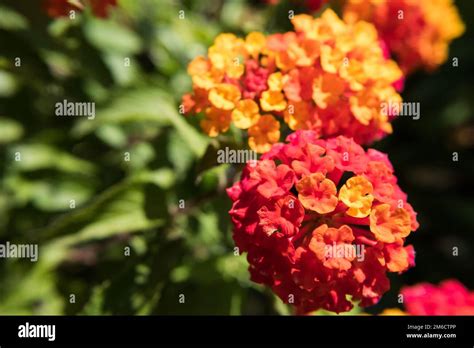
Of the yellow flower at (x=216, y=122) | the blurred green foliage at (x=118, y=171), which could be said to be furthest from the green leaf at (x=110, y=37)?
the yellow flower at (x=216, y=122)

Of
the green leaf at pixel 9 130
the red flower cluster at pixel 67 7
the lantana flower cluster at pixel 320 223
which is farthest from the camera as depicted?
Answer: the green leaf at pixel 9 130

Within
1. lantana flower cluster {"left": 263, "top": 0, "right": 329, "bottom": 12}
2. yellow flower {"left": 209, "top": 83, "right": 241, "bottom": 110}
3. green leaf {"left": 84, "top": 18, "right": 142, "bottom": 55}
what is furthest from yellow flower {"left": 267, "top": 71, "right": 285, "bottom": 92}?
green leaf {"left": 84, "top": 18, "right": 142, "bottom": 55}

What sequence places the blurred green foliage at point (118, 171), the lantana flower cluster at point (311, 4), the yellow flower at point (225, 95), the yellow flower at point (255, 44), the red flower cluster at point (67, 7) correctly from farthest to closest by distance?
1. the lantana flower cluster at point (311, 4)
2. the red flower cluster at point (67, 7)
3. the blurred green foliage at point (118, 171)
4. the yellow flower at point (255, 44)
5. the yellow flower at point (225, 95)

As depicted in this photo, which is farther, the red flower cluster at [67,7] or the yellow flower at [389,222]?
the red flower cluster at [67,7]

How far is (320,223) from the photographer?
6.29 ft

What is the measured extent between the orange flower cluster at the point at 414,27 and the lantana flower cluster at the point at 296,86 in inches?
35.1

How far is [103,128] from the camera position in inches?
124

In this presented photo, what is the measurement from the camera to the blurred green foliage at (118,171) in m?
2.39

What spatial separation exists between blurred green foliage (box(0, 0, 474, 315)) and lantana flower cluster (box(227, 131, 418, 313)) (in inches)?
13.0

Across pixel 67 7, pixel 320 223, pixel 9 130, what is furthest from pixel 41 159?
pixel 320 223

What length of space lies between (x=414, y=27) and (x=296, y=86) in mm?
1481

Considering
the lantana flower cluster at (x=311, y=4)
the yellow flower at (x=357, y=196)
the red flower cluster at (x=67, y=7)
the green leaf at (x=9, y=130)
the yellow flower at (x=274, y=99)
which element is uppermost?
the lantana flower cluster at (x=311, y=4)

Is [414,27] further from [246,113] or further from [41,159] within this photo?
[41,159]

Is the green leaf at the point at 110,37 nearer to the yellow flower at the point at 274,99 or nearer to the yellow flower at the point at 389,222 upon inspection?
the yellow flower at the point at 274,99
